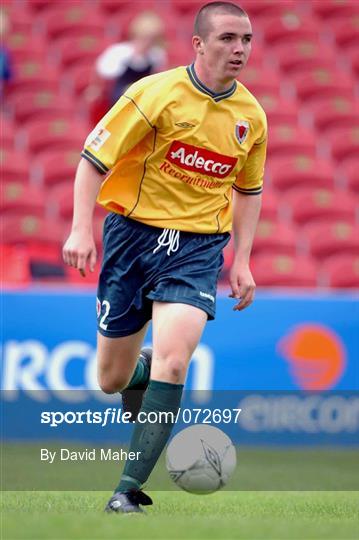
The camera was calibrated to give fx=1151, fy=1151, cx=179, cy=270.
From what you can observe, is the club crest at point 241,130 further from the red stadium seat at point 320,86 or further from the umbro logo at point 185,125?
the red stadium seat at point 320,86

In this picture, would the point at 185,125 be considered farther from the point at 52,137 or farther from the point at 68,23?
the point at 68,23

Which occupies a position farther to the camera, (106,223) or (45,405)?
(45,405)

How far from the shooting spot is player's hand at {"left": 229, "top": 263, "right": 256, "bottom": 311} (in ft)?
18.0

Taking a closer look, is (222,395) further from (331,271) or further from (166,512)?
(166,512)

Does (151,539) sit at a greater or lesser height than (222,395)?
greater

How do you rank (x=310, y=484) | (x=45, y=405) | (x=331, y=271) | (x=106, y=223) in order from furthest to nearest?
1. (x=331, y=271)
2. (x=45, y=405)
3. (x=310, y=484)
4. (x=106, y=223)

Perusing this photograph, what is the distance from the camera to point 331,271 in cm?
1149

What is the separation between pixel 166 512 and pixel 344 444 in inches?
158

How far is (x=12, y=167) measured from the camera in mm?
11547

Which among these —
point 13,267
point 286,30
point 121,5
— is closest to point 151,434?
point 13,267

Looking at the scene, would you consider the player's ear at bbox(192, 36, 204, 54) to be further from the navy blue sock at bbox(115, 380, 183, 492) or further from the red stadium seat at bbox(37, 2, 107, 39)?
the red stadium seat at bbox(37, 2, 107, 39)

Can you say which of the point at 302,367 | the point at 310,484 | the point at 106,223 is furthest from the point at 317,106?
the point at 106,223

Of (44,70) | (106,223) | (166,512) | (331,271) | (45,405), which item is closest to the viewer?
(166,512)

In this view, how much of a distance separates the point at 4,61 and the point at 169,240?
735 cm
